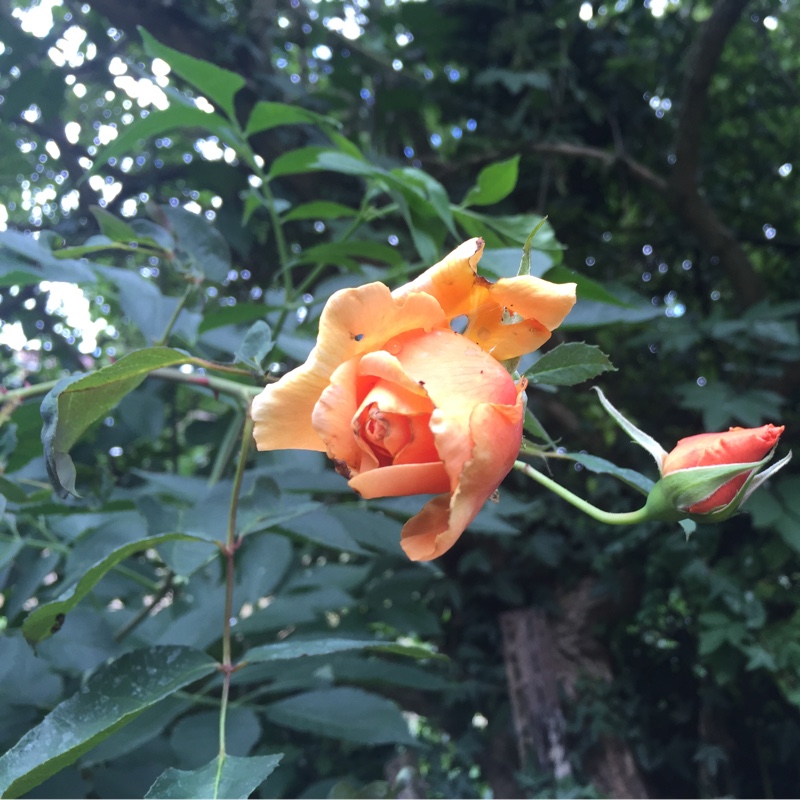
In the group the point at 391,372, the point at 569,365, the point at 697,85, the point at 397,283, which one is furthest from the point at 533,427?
the point at 697,85

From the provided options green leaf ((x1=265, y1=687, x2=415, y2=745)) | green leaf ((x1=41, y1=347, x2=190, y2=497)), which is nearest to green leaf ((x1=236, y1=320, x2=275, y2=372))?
green leaf ((x1=41, y1=347, x2=190, y2=497))

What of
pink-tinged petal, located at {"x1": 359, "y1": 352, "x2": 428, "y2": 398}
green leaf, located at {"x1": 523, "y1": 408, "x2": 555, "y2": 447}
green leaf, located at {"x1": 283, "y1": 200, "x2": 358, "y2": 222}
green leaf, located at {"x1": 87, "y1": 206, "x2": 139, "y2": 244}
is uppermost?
green leaf, located at {"x1": 283, "y1": 200, "x2": 358, "y2": 222}

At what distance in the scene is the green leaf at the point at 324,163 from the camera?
27.1 inches

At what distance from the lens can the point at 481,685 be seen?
43.0 inches

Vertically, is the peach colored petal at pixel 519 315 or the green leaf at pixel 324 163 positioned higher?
the green leaf at pixel 324 163

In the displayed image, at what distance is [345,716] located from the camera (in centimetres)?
72

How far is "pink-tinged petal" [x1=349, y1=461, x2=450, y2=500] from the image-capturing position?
334 mm

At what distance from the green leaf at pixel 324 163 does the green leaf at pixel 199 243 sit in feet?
0.35

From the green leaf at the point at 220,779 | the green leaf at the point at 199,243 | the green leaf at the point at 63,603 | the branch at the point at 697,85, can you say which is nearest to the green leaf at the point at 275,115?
the green leaf at the point at 199,243

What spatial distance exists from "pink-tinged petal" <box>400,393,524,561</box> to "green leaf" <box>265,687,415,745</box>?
442 millimetres

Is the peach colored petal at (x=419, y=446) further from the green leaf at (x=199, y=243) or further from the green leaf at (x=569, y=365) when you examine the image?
the green leaf at (x=199, y=243)

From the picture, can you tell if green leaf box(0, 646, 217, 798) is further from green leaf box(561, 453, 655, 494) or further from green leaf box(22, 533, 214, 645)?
green leaf box(561, 453, 655, 494)

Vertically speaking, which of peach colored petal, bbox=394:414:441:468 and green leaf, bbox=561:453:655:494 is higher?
peach colored petal, bbox=394:414:441:468

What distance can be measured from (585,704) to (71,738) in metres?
0.85
